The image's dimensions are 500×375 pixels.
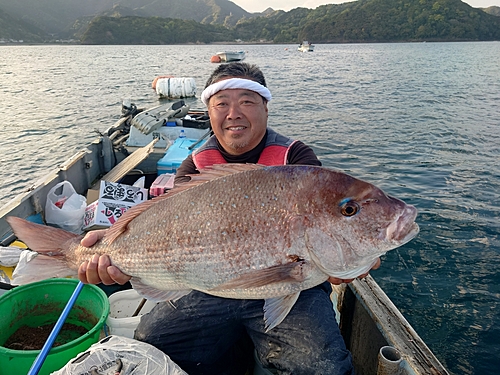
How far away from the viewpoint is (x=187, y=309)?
2857 millimetres

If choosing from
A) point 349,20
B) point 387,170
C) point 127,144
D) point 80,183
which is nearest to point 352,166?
point 387,170

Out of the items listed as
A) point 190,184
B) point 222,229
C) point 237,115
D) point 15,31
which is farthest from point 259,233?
point 15,31

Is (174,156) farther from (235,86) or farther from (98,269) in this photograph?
(98,269)

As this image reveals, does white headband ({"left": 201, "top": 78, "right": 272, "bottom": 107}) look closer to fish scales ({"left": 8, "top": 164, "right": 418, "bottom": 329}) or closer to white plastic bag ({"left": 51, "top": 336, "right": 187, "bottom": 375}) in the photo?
fish scales ({"left": 8, "top": 164, "right": 418, "bottom": 329})

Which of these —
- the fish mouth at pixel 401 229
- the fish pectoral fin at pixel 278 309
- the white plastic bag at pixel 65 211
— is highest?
the fish mouth at pixel 401 229

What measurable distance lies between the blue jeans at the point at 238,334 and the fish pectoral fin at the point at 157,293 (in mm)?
495

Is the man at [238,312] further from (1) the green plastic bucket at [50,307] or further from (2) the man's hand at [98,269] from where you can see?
(1) the green plastic bucket at [50,307]

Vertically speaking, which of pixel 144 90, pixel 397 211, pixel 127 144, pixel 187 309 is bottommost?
pixel 144 90

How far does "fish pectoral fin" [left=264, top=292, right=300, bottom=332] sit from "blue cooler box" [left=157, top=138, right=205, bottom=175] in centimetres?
507

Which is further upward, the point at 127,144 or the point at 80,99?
the point at 127,144

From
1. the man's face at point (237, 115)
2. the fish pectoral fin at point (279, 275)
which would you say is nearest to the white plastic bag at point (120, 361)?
the fish pectoral fin at point (279, 275)

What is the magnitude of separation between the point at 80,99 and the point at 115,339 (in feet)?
84.2

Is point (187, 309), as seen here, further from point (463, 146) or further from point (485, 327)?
point (463, 146)

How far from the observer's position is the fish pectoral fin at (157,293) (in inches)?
94.3
